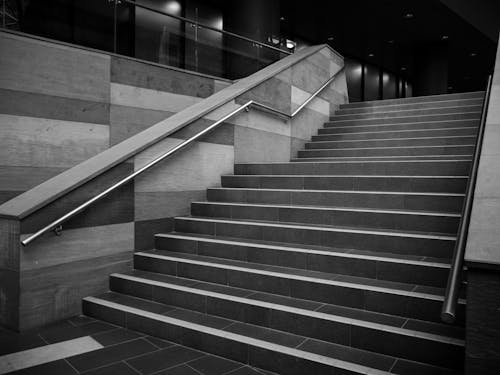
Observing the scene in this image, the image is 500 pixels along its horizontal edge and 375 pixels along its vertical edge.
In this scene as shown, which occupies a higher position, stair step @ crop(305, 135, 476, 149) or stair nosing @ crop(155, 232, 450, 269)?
stair step @ crop(305, 135, 476, 149)

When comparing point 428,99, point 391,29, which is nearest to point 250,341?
point 428,99

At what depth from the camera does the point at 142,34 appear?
22.0 ft

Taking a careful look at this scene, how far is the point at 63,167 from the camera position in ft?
17.6

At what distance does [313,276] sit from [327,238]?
540mm

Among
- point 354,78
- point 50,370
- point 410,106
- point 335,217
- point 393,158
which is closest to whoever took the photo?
point 50,370

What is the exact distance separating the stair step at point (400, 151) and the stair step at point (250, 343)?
132 inches

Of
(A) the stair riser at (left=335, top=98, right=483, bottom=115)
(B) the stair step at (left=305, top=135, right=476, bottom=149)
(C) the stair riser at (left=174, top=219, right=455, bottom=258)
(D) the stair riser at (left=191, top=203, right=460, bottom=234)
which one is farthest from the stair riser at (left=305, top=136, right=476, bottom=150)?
(C) the stair riser at (left=174, top=219, right=455, bottom=258)

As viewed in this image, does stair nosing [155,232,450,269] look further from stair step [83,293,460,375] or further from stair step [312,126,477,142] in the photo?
stair step [312,126,477,142]

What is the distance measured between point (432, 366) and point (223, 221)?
2.61m

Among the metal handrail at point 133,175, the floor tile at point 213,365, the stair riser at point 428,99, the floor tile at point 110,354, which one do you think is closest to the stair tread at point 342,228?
the metal handrail at point 133,175

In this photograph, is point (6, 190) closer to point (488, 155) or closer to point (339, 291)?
point (339, 291)

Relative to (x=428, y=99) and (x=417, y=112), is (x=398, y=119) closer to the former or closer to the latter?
(x=417, y=112)

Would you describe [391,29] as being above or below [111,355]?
A: above

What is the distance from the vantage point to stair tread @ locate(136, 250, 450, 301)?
310 centimetres
